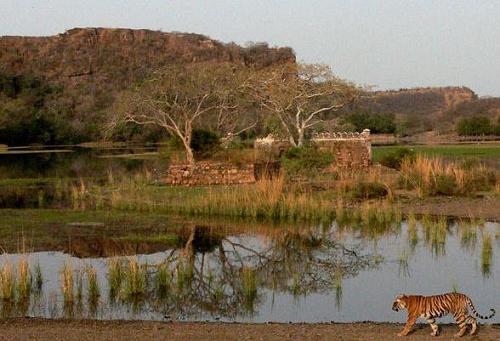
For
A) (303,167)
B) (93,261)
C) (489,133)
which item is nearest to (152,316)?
(93,261)

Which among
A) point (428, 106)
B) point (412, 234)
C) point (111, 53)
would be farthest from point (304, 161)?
point (428, 106)

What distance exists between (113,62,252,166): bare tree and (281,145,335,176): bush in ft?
13.7

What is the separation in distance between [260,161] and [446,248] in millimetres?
15185

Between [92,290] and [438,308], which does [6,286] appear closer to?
[92,290]

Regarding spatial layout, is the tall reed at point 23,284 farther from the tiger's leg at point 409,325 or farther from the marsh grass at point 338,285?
the tiger's leg at point 409,325

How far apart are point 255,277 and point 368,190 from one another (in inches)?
493

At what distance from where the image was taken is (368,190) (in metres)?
24.6

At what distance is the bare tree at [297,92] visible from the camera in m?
36.4

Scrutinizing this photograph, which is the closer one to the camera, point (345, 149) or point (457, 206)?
point (457, 206)

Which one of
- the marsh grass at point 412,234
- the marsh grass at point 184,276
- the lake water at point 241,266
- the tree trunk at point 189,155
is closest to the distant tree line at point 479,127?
the tree trunk at point 189,155

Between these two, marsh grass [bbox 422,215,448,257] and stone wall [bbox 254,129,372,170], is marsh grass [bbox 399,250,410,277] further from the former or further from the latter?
stone wall [bbox 254,129,372,170]

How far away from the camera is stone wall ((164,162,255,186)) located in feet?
95.7

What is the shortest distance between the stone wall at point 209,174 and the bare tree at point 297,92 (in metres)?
6.73

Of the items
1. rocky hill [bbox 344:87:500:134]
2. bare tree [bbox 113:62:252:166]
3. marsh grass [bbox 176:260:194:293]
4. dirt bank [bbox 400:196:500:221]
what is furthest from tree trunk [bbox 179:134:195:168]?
rocky hill [bbox 344:87:500:134]
